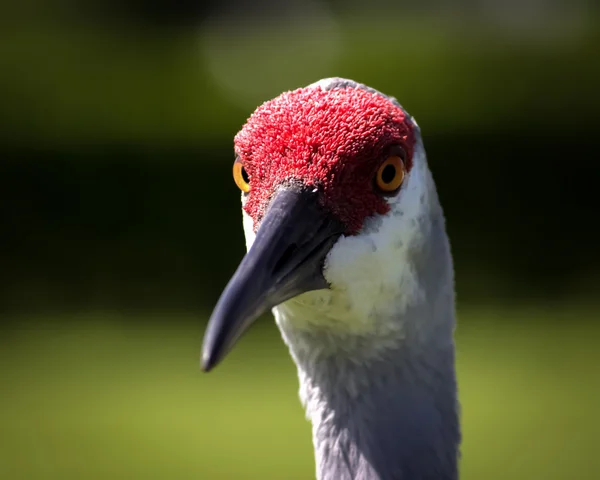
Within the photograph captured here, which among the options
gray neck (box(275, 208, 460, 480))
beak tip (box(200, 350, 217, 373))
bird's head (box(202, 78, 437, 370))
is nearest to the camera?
beak tip (box(200, 350, 217, 373))

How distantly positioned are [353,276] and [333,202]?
0.09 m

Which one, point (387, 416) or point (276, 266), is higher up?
point (276, 266)

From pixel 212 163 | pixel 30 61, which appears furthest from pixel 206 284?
pixel 30 61

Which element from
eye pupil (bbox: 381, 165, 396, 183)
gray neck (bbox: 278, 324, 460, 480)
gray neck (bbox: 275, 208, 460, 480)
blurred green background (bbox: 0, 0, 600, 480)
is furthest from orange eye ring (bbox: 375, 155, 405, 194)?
blurred green background (bbox: 0, 0, 600, 480)

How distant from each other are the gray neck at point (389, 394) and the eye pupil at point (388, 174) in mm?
109

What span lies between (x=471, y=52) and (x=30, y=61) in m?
3.03

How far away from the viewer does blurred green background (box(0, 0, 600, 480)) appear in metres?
3.31

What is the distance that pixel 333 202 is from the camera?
1.06 meters

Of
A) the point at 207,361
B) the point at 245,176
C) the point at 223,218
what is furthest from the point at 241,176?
the point at 223,218

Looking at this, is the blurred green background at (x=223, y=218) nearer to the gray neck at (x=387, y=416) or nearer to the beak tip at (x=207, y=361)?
the gray neck at (x=387, y=416)

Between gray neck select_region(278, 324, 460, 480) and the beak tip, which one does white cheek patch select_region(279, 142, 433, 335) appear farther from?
the beak tip

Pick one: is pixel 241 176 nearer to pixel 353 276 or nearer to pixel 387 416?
pixel 353 276

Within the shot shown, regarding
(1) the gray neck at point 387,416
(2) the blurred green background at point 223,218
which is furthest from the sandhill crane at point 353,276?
(2) the blurred green background at point 223,218

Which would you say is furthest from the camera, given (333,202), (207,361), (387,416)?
(387,416)
